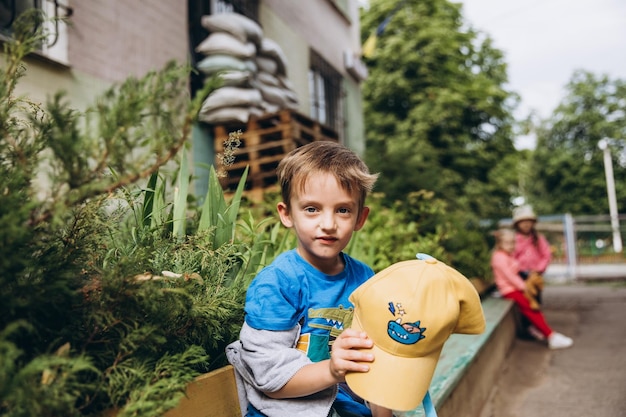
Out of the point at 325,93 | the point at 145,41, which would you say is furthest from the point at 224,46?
the point at 325,93

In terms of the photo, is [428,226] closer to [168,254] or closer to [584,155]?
[168,254]

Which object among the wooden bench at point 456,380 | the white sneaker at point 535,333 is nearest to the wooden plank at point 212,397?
the wooden bench at point 456,380

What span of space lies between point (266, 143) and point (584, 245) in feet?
37.7

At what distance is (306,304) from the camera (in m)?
1.55

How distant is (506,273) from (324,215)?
4.39 meters

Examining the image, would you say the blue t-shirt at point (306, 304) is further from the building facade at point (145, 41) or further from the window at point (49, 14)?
the window at point (49, 14)

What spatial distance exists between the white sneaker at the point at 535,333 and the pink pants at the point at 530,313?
19 cm

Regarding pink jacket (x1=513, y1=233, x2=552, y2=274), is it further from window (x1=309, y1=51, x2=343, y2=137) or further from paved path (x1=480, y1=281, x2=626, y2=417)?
window (x1=309, y1=51, x2=343, y2=137)

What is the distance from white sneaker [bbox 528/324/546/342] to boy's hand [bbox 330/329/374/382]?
455cm

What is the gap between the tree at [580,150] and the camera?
34.0 meters

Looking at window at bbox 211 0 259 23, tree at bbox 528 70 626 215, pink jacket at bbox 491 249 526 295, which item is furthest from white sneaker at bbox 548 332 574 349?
tree at bbox 528 70 626 215

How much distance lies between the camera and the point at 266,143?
5.48 metres

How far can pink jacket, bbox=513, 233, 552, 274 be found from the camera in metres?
6.04

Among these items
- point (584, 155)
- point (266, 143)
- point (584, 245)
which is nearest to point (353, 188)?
point (266, 143)
